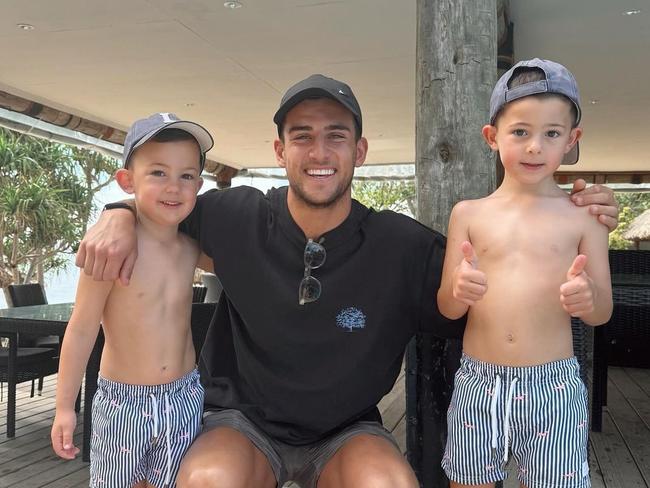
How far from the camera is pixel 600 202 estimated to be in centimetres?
175

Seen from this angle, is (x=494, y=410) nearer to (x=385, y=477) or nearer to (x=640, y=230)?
(x=385, y=477)

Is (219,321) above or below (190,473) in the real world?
above

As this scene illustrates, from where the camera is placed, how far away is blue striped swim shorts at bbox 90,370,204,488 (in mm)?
1860

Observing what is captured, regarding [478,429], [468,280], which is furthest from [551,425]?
[468,280]

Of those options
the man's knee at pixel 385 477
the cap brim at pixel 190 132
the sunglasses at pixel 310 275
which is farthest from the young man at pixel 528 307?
the cap brim at pixel 190 132

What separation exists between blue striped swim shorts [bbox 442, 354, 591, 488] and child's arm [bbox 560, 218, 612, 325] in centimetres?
16

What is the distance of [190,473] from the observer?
1748mm

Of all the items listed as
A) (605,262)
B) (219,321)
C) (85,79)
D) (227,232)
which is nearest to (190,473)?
(219,321)

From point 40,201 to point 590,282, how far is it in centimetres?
1114

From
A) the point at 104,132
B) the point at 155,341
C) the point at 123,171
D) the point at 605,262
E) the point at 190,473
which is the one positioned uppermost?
the point at 104,132

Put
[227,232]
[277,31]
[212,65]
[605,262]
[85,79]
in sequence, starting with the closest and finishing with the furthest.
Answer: [605,262]
[227,232]
[277,31]
[212,65]
[85,79]

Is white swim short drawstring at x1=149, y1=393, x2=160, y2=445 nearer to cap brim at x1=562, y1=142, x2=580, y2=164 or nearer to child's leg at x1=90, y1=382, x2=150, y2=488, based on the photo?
child's leg at x1=90, y1=382, x2=150, y2=488

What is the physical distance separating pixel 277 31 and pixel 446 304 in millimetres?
3506

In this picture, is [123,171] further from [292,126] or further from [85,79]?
[85,79]
